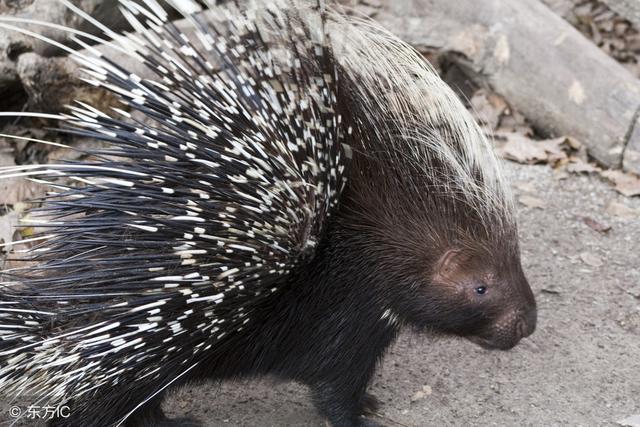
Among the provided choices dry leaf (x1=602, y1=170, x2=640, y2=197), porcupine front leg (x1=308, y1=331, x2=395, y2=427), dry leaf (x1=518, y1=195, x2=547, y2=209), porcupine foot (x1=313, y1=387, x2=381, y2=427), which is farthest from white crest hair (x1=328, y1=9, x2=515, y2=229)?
dry leaf (x1=602, y1=170, x2=640, y2=197)

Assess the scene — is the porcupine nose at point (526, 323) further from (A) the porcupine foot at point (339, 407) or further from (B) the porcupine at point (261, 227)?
(A) the porcupine foot at point (339, 407)

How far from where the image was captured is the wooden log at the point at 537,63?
489 cm

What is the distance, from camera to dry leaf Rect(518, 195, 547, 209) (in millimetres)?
4641

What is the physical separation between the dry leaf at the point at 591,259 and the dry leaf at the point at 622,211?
459mm

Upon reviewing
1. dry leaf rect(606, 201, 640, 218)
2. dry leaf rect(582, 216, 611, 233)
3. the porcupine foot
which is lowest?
the porcupine foot

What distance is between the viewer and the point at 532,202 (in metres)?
4.66

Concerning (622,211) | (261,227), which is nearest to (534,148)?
(622,211)

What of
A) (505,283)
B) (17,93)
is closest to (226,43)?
(505,283)

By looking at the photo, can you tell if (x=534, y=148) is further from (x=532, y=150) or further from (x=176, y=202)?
(x=176, y=202)

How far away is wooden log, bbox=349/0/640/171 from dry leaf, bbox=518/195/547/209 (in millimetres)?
594

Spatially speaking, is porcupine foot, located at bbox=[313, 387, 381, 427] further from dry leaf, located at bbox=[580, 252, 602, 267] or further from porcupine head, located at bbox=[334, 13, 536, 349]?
dry leaf, located at bbox=[580, 252, 602, 267]

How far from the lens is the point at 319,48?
258 cm

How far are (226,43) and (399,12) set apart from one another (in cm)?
297

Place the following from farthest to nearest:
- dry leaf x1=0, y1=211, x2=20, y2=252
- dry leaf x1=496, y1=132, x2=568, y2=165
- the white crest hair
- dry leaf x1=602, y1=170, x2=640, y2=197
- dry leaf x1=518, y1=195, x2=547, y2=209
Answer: dry leaf x1=496, y1=132, x2=568, y2=165 < dry leaf x1=602, y1=170, x2=640, y2=197 < dry leaf x1=518, y1=195, x2=547, y2=209 < dry leaf x1=0, y1=211, x2=20, y2=252 < the white crest hair
